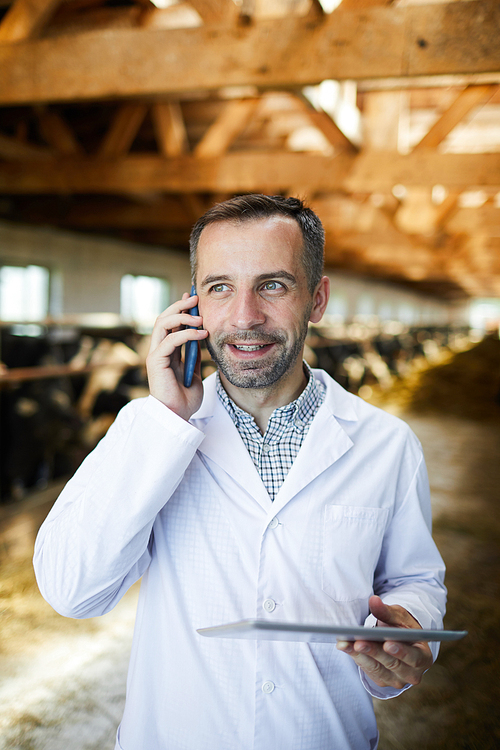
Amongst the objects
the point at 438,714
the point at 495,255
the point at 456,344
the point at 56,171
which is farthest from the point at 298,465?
the point at 456,344

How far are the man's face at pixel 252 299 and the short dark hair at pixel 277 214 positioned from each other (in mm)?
18

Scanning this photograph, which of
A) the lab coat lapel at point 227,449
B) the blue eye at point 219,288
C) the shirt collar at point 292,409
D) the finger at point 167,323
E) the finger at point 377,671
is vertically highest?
the blue eye at point 219,288

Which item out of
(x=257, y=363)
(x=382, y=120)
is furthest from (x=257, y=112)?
(x=257, y=363)

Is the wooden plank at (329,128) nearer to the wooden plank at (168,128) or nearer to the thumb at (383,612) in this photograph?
the wooden plank at (168,128)

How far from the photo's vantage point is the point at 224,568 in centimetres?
105

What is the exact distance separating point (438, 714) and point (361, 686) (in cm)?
131

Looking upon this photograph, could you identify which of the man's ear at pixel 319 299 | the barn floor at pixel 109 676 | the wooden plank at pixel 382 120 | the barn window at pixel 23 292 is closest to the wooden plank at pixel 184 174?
the wooden plank at pixel 382 120

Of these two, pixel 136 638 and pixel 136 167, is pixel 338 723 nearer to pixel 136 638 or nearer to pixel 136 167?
pixel 136 638

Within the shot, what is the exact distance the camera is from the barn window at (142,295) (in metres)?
8.81

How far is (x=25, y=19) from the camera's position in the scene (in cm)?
266

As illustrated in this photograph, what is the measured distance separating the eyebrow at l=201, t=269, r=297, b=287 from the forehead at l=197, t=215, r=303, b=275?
0.6 inches

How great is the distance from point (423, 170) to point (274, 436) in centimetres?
347

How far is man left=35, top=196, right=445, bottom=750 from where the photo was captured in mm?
967

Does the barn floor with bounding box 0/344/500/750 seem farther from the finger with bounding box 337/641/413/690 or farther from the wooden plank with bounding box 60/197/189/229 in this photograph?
the wooden plank with bounding box 60/197/189/229
